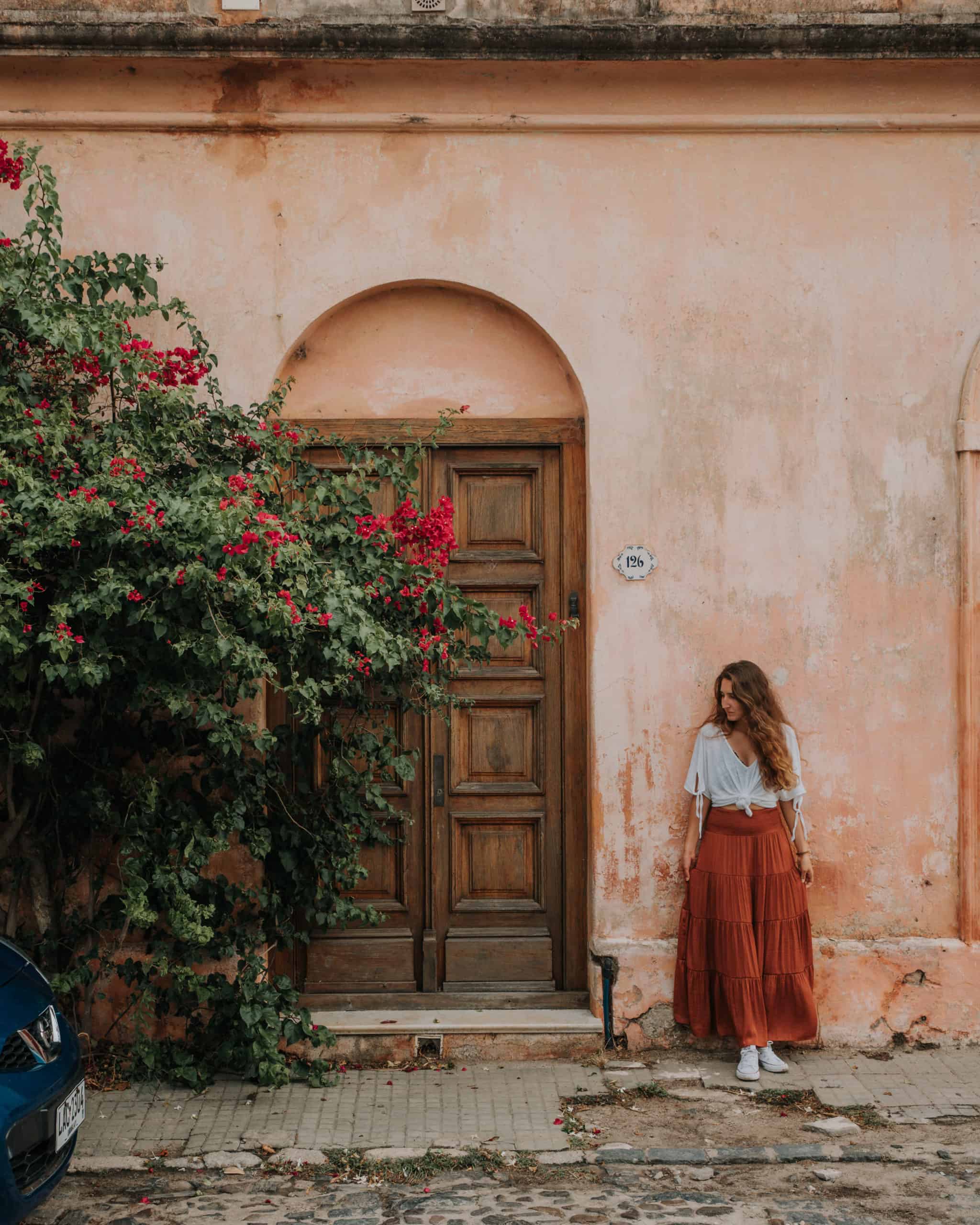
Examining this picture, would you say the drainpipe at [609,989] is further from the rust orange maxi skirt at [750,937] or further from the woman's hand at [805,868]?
the woman's hand at [805,868]

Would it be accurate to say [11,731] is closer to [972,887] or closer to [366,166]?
[366,166]

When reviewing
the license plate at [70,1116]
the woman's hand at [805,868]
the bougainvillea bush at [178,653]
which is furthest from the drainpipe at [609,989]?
the license plate at [70,1116]

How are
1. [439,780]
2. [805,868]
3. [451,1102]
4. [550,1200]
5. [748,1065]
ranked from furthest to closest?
[439,780]
[805,868]
[748,1065]
[451,1102]
[550,1200]

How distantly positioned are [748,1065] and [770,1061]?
0.15 meters

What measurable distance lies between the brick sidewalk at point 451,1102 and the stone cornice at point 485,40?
15.6 ft

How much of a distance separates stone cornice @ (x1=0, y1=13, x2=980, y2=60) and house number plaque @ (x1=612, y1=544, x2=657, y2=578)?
91.8 inches

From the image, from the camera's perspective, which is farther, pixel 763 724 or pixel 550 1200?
pixel 763 724

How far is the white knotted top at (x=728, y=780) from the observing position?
17.7 feet

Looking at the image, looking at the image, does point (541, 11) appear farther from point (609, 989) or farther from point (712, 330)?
point (609, 989)

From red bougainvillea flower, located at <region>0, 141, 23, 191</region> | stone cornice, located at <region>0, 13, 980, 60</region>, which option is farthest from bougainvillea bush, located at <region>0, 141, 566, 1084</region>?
stone cornice, located at <region>0, 13, 980, 60</region>

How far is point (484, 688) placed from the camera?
5855 mm

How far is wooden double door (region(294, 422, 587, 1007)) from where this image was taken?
5.82 metres

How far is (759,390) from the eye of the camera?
18.6ft

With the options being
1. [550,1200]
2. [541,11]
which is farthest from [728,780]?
[541,11]
